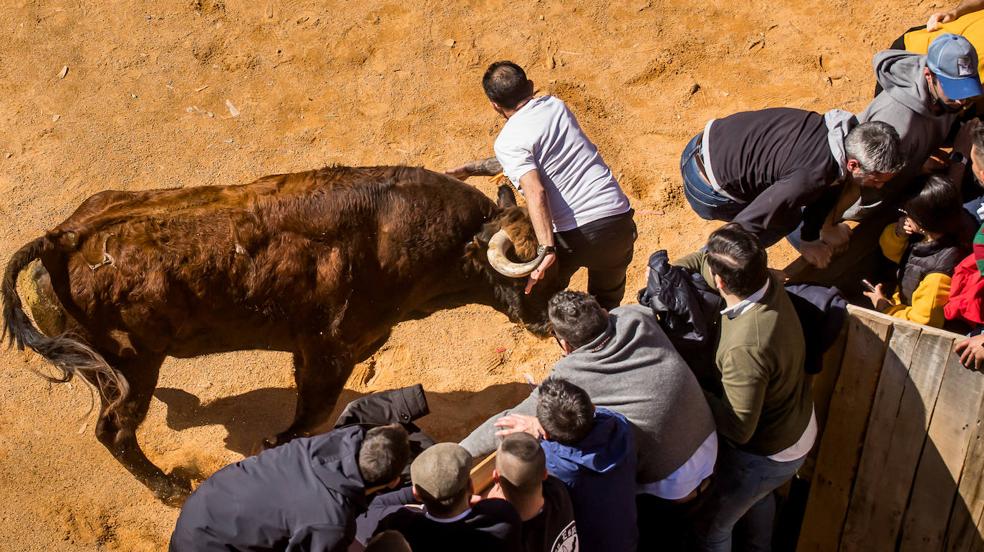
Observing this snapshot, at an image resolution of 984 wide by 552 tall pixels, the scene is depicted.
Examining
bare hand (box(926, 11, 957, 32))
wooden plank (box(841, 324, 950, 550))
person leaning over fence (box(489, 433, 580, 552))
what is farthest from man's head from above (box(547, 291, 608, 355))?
bare hand (box(926, 11, 957, 32))

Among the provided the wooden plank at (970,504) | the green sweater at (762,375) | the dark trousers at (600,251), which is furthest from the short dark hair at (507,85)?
the wooden plank at (970,504)

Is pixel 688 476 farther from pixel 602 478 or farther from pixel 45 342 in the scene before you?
pixel 45 342

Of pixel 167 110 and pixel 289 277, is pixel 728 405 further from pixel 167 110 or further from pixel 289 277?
pixel 167 110

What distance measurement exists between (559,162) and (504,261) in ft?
2.31

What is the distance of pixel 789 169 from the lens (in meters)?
4.91

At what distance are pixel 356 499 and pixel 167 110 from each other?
6.03 m

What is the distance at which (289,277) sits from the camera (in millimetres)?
5383

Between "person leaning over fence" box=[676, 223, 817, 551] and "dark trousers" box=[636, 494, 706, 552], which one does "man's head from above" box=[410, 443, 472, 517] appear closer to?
"dark trousers" box=[636, 494, 706, 552]

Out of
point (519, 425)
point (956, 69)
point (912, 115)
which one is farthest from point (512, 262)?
point (956, 69)

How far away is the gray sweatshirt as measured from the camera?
375 centimetres

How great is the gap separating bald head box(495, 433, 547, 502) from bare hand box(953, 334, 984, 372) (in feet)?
7.13

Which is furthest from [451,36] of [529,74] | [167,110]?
[167,110]

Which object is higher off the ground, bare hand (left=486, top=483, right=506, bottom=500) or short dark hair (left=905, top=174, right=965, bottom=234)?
bare hand (left=486, top=483, right=506, bottom=500)

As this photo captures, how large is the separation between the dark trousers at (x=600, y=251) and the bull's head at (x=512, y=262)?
0.17 metres
